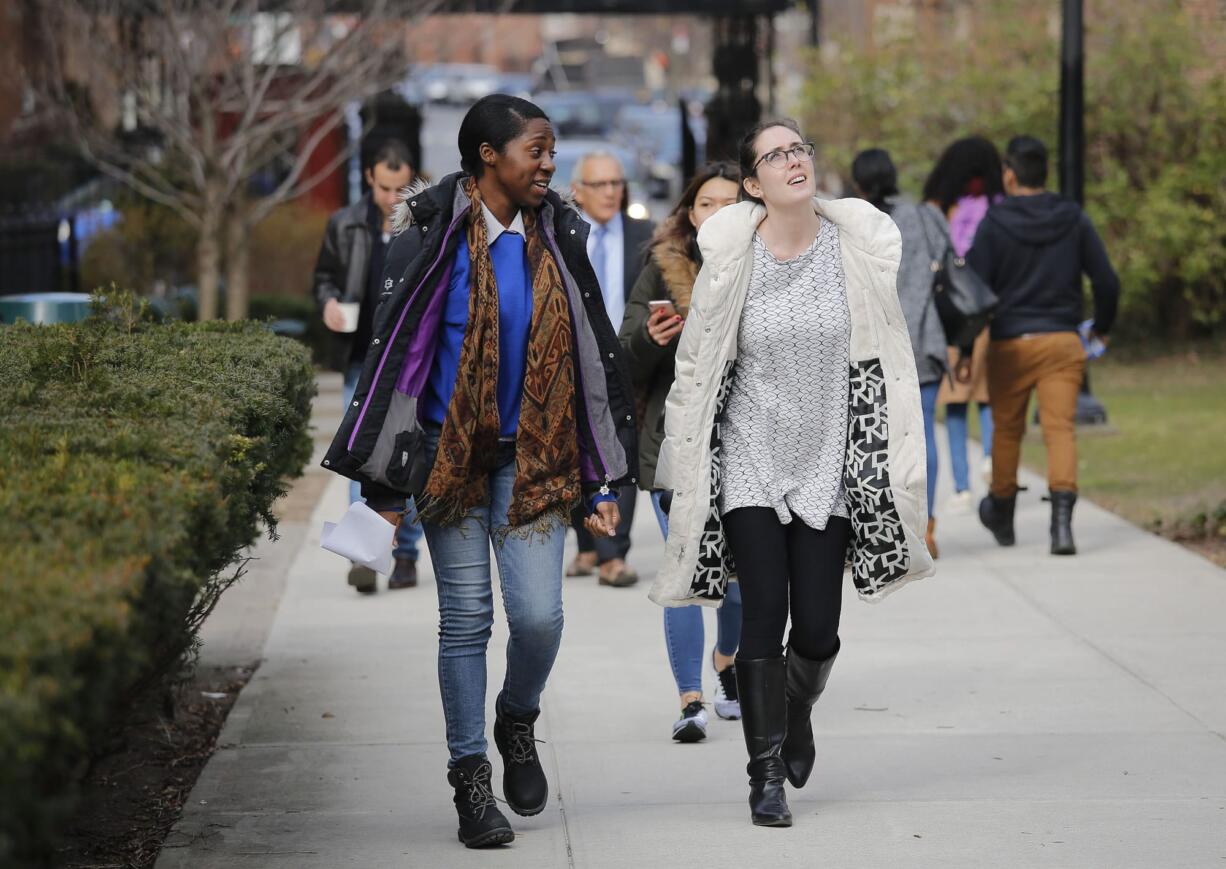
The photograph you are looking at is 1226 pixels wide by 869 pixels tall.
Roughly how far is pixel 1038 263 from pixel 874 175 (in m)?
1.20

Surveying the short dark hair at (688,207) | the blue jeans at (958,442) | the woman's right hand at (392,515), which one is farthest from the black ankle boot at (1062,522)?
the woman's right hand at (392,515)

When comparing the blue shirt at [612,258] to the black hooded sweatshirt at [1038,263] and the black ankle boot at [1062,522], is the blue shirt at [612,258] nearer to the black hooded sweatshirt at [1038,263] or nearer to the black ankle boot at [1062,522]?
the black hooded sweatshirt at [1038,263]

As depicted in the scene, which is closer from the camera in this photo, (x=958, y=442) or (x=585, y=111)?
(x=958, y=442)

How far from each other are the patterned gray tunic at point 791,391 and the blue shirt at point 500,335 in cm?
59

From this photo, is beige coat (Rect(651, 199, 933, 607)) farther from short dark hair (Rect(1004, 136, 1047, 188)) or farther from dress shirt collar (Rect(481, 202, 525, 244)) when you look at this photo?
short dark hair (Rect(1004, 136, 1047, 188))

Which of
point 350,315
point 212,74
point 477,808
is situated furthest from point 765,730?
point 212,74

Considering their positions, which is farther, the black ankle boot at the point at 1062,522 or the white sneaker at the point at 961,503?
the white sneaker at the point at 961,503

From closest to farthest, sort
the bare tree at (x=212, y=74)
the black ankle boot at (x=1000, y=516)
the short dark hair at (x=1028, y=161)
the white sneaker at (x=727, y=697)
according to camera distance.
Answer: the white sneaker at (x=727, y=697) → the short dark hair at (x=1028, y=161) → the black ankle boot at (x=1000, y=516) → the bare tree at (x=212, y=74)

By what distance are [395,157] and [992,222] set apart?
2.82 meters

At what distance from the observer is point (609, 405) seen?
4961 mm

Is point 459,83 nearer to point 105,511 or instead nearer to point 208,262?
point 208,262

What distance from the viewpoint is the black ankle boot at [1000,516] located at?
9.52 meters

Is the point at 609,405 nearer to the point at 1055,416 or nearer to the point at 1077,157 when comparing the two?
the point at 1055,416

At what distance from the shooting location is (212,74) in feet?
56.6
